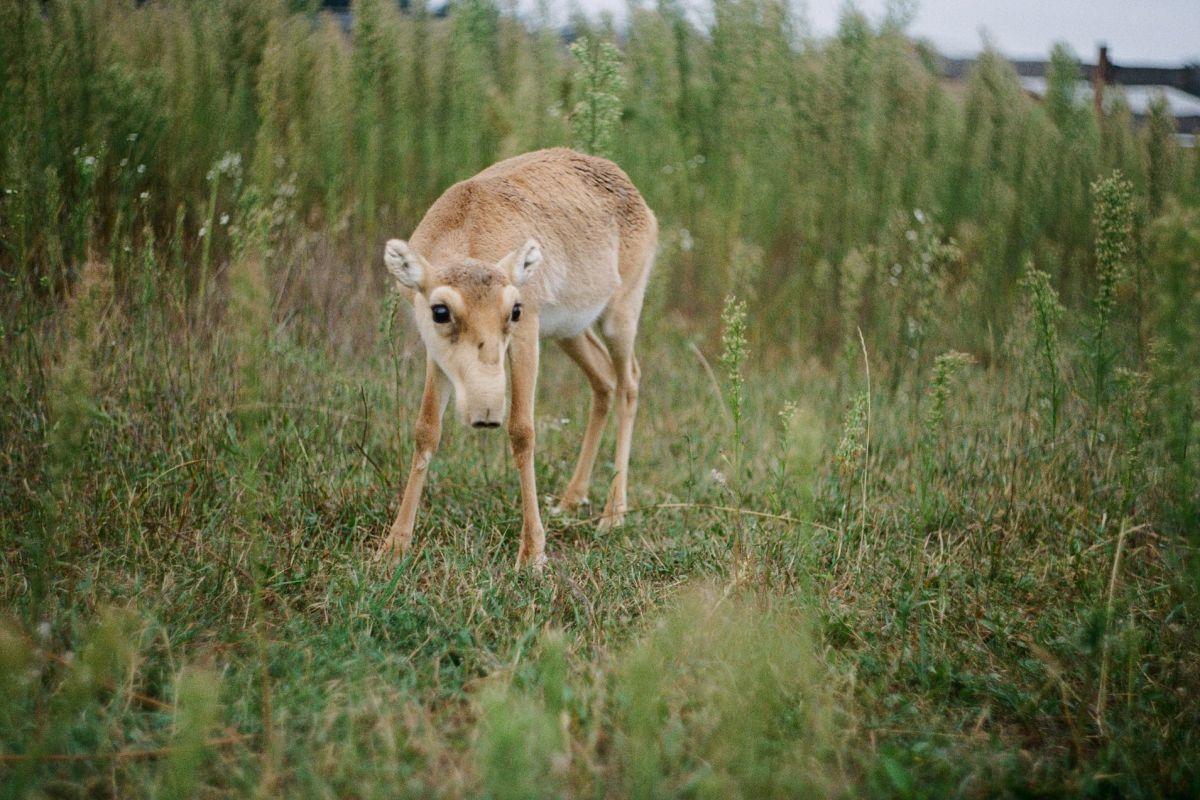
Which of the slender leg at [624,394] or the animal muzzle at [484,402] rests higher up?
the animal muzzle at [484,402]

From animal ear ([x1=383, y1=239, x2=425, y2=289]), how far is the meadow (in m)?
0.30

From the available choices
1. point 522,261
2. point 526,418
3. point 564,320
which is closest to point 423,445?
point 526,418

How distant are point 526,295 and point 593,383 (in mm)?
1271

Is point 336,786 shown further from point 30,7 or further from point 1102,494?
point 30,7

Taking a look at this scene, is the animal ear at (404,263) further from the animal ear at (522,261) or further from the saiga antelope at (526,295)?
the animal ear at (522,261)

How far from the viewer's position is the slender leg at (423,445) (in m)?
3.94

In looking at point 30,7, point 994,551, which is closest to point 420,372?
point 30,7

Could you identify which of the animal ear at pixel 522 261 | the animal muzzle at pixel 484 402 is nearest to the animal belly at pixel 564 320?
the animal ear at pixel 522 261

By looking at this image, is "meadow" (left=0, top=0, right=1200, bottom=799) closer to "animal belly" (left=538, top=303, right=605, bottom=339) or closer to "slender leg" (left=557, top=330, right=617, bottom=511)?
"slender leg" (left=557, top=330, right=617, bottom=511)

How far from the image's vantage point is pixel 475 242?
4.00 m

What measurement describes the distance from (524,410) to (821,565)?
1.49 m

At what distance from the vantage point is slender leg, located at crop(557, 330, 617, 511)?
496 centimetres

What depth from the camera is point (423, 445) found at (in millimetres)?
4051

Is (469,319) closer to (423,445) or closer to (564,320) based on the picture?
(423,445)
